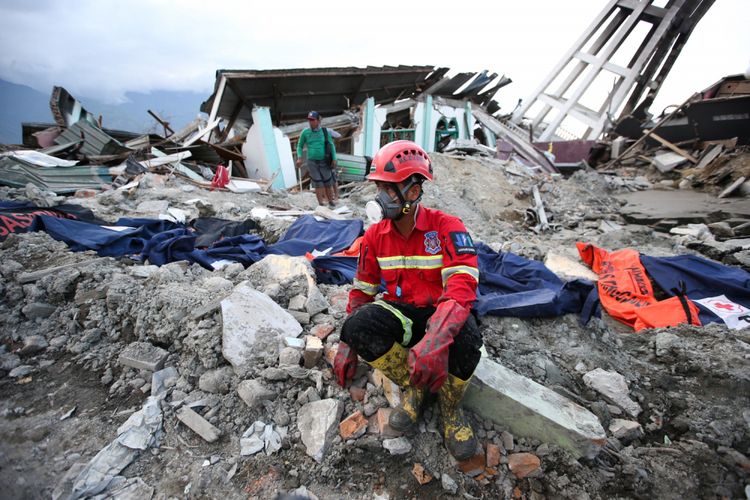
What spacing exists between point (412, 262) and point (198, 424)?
141 cm

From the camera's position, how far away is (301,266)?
115 inches

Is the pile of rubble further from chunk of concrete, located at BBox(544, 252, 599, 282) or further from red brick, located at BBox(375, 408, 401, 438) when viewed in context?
chunk of concrete, located at BBox(544, 252, 599, 282)

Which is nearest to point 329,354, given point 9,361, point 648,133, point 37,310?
point 9,361

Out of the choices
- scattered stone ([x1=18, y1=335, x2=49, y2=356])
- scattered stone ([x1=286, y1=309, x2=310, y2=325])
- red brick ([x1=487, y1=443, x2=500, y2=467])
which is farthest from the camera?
scattered stone ([x1=286, y1=309, x2=310, y2=325])

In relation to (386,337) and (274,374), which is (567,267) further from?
(274,374)

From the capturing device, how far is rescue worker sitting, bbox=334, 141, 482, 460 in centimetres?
152

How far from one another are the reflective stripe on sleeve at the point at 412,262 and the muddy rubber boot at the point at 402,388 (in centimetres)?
41

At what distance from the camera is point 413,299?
72.0 inches

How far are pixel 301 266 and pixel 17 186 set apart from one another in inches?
255

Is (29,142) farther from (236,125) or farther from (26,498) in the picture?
(26,498)

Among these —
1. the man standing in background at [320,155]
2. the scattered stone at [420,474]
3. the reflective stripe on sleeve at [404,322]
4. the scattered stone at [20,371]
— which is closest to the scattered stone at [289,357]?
the reflective stripe on sleeve at [404,322]

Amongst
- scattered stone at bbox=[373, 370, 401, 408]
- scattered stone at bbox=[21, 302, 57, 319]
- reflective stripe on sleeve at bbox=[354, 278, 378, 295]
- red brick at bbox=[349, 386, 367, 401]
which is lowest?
red brick at bbox=[349, 386, 367, 401]

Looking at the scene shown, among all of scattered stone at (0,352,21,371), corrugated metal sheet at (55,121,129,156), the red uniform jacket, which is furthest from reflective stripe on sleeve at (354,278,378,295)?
corrugated metal sheet at (55,121,129,156)

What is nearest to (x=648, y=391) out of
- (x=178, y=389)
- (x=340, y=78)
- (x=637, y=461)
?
(x=637, y=461)
